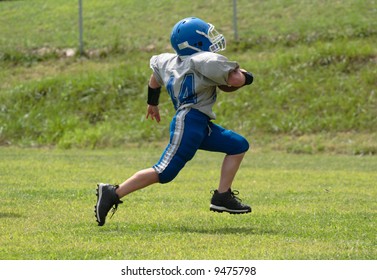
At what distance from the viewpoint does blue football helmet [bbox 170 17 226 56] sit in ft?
25.0

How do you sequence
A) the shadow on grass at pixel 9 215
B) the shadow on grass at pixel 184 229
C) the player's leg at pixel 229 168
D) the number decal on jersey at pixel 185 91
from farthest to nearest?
the shadow on grass at pixel 9 215 < the player's leg at pixel 229 168 < the number decal on jersey at pixel 185 91 < the shadow on grass at pixel 184 229

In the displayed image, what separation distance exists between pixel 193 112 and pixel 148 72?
1589 cm

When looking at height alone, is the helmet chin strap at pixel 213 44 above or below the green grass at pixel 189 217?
above

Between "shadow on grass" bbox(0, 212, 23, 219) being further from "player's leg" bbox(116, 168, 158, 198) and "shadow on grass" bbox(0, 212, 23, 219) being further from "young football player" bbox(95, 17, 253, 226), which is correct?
"player's leg" bbox(116, 168, 158, 198)

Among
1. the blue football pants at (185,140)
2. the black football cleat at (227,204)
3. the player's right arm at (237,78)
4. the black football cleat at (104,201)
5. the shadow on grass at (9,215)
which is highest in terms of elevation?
the player's right arm at (237,78)

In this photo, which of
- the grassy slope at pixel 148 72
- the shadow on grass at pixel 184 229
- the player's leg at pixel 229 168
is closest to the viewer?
the shadow on grass at pixel 184 229

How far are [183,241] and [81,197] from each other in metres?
3.52

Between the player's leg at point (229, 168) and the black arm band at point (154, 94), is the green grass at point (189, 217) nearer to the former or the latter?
the player's leg at point (229, 168)

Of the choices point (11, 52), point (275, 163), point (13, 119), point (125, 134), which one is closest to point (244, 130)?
point (125, 134)

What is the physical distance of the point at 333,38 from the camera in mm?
23891

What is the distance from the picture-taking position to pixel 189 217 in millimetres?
8250

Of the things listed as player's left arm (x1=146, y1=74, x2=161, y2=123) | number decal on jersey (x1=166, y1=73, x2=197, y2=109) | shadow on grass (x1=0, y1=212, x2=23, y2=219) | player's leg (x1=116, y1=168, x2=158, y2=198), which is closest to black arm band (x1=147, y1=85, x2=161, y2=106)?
player's left arm (x1=146, y1=74, x2=161, y2=123)

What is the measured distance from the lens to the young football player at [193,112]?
7.37 meters

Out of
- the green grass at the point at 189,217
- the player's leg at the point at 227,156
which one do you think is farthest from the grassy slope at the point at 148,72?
the player's leg at the point at 227,156
